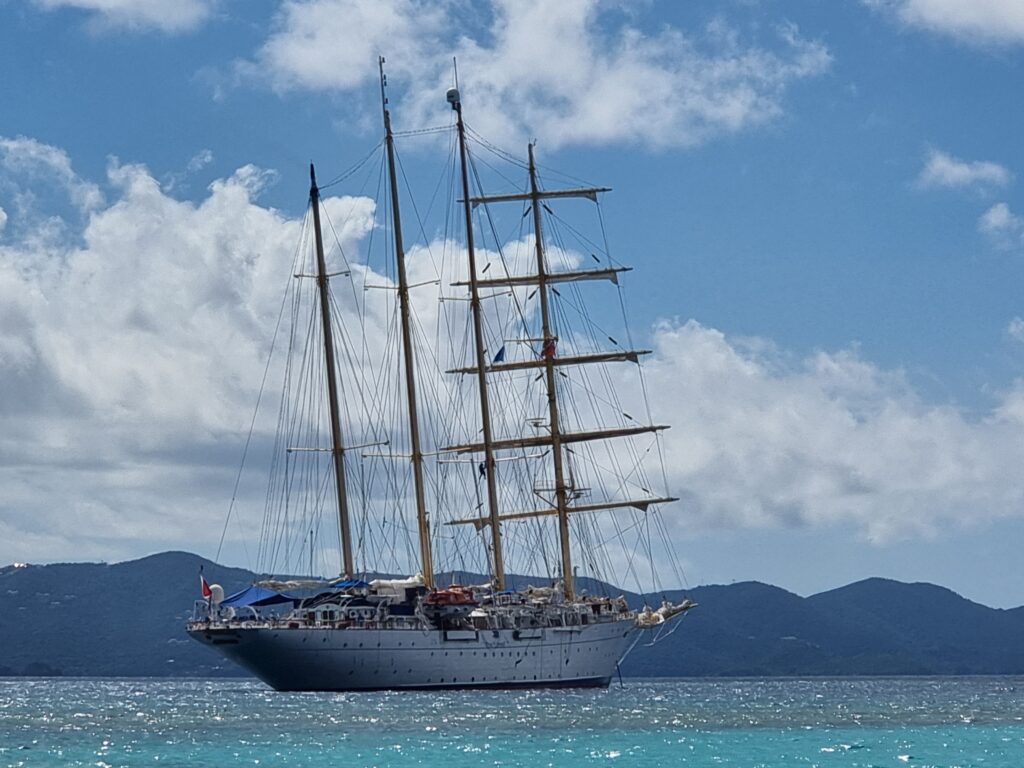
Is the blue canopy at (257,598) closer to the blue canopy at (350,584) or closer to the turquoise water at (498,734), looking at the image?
the blue canopy at (350,584)

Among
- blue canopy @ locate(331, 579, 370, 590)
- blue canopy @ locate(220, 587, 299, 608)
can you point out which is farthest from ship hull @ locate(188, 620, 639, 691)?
blue canopy @ locate(331, 579, 370, 590)

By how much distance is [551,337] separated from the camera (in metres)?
108

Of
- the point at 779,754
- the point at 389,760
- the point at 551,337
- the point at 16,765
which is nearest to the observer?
the point at 16,765

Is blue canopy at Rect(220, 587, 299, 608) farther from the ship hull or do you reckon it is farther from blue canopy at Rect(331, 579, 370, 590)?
blue canopy at Rect(331, 579, 370, 590)

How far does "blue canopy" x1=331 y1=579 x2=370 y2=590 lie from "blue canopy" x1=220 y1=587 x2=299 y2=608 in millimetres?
2651

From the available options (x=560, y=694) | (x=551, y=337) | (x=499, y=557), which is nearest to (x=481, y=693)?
(x=560, y=694)

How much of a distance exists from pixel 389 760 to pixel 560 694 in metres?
46.7

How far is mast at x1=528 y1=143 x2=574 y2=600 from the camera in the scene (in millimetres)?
108000

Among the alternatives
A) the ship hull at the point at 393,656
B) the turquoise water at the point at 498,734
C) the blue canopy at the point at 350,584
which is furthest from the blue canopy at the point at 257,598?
the turquoise water at the point at 498,734

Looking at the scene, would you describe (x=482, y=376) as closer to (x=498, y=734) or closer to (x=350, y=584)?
(x=350, y=584)

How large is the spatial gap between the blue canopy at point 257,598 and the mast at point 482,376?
1577 cm

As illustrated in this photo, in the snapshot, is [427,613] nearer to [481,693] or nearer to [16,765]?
[481,693]

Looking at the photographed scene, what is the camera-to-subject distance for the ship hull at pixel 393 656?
9088 centimetres

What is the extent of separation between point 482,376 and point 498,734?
48.0 m
